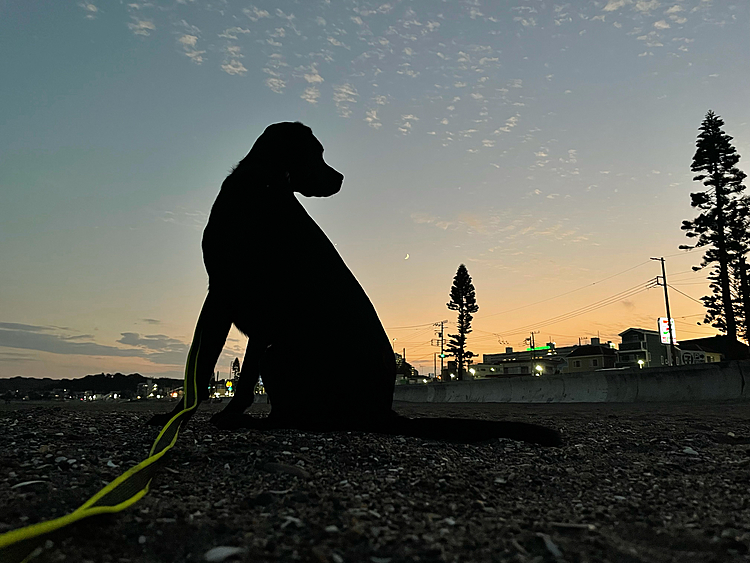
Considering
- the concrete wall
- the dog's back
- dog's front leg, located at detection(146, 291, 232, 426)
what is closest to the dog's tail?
the dog's back

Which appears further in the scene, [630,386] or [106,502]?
[630,386]

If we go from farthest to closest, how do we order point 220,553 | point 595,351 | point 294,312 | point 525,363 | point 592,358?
→ point 525,363
point 595,351
point 592,358
point 294,312
point 220,553

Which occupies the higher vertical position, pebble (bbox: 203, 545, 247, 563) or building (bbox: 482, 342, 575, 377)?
building (bbox: 482, 342, 575, 377)

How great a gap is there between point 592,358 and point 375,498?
102234 mm

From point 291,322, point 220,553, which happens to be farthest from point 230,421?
point 220,553

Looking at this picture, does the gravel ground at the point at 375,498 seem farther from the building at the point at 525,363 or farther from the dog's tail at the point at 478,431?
the building at the point at 525,363

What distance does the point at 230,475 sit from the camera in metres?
2.58

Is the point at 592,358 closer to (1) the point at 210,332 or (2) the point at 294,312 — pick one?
(2) the point at 294,312

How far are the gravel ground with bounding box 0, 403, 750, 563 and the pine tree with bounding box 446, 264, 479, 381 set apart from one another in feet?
215

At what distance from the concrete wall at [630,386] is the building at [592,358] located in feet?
275

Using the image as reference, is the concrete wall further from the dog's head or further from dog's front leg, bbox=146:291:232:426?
dog's front leg, bbox=146:291:232:426

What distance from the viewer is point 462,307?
69562 mm

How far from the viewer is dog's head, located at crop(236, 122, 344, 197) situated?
4.07 metres

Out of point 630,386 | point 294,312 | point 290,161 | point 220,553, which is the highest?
point 290,161
